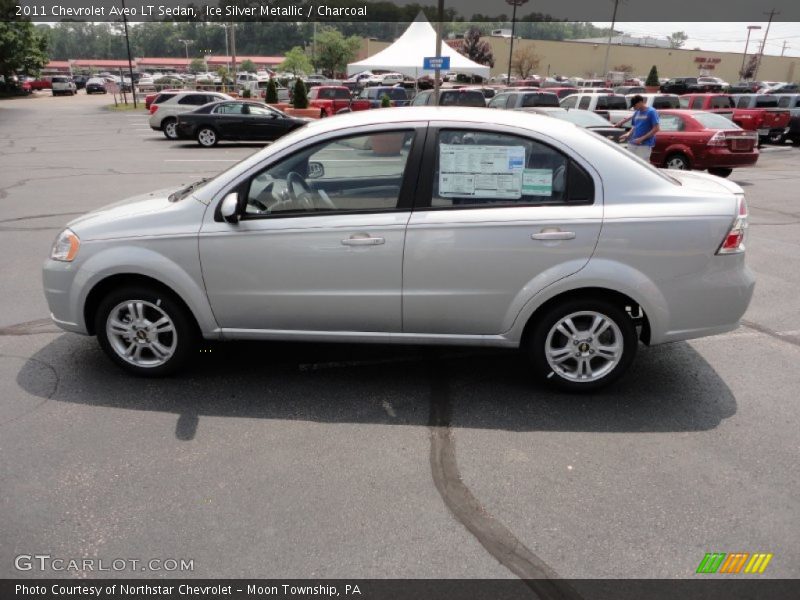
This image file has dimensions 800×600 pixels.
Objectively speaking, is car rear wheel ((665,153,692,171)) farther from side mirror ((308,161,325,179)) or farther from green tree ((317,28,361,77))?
green tree ((317,28,361,77))

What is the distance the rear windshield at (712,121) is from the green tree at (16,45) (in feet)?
174

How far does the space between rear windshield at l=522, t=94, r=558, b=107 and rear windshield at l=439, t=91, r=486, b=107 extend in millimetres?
1619

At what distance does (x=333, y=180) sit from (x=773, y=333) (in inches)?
153

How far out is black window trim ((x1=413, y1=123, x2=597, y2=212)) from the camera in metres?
3.84

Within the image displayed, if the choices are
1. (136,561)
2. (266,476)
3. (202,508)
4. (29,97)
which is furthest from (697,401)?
(29,97)

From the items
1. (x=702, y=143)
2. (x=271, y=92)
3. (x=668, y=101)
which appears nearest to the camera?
(x=702, y=143)

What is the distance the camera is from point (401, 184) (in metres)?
3.93

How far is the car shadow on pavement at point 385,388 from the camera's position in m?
3.89

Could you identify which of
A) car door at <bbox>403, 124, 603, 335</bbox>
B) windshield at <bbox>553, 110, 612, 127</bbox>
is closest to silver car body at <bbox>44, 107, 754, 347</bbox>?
car door at <bbox>403, 124, 603, 335</bbox>

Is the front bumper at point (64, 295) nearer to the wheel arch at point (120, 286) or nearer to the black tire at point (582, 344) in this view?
the wheel arch at point (120, 286)

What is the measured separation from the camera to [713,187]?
13.5 feet

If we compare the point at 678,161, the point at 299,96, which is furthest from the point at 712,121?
the point at 299,96

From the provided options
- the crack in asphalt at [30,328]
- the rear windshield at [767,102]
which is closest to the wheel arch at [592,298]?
the crack in asphalt at [30,328]

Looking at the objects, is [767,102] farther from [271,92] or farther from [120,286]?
[120,286]
